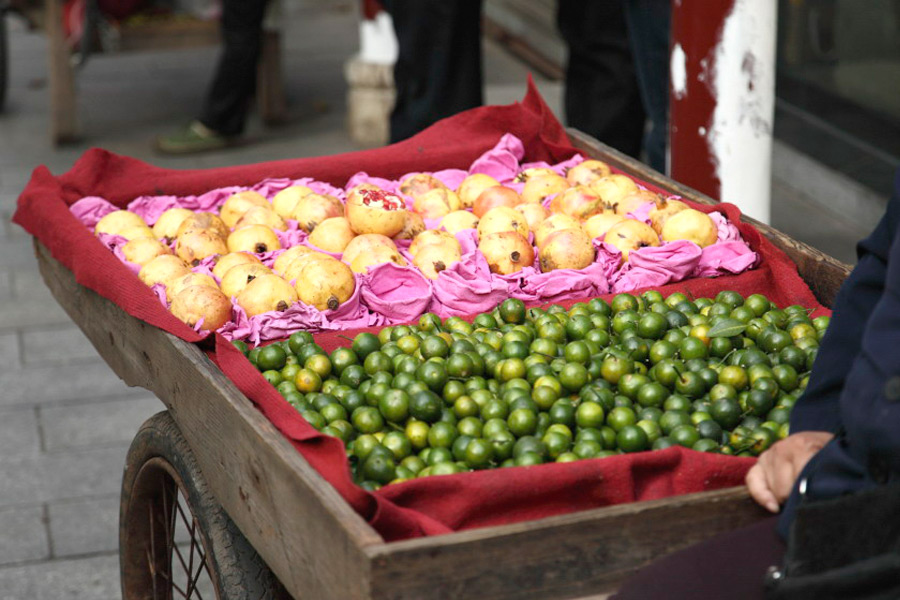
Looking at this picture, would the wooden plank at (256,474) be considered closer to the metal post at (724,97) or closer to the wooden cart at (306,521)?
the wooden cart at (306,521)

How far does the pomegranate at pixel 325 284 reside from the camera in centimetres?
262

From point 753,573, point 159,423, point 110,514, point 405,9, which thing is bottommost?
point 110,514

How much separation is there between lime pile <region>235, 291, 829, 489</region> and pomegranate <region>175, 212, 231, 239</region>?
67 cm

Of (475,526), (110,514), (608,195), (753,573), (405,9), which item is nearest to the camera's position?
(753,573)

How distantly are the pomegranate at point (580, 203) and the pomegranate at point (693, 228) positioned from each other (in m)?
0.27

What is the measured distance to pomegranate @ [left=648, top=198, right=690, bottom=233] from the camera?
2916mm

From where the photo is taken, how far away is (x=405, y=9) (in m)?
4.70

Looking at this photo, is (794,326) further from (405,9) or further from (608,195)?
(405,9)

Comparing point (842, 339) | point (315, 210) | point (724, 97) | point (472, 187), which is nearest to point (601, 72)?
Answer: point (724, 97)

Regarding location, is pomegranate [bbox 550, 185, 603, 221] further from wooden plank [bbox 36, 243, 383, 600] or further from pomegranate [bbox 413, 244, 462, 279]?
wooden plank [bbox 36, 243, 383, 600]

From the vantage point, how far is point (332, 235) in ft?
9.79

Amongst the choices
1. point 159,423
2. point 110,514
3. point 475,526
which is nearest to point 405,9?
point 110,514

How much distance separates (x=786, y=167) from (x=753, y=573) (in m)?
4.89

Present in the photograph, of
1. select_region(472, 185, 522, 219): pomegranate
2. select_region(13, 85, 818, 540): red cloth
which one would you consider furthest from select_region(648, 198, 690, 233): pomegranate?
select_region(472, 185, 522, 219): pomegranate
